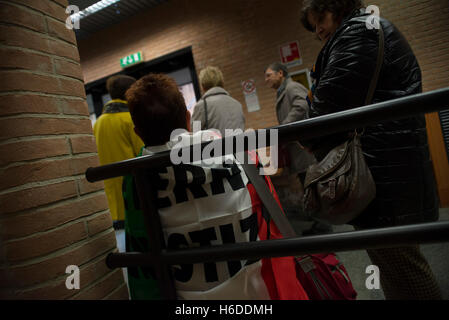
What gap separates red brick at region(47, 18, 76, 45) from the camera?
0.99 metres

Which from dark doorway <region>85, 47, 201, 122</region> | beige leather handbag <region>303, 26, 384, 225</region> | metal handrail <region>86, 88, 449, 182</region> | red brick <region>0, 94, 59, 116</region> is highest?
dark doorway <region>85, 47, 201, 122</region>

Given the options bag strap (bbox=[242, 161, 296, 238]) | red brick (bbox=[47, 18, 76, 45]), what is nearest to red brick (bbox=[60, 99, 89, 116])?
red brick (bbox=[47, 18, 76, 45])

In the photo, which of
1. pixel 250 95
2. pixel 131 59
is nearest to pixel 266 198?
pixel 250 95

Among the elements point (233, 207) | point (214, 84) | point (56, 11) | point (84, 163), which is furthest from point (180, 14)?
point (233, 207)

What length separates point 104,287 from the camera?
1.02 meters

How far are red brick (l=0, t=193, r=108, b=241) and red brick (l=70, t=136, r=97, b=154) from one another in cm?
20

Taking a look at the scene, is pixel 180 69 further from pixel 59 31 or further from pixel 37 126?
pixel 37 126

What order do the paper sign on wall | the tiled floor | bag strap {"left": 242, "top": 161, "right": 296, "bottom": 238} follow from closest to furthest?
bag strap {"left": 242, "top": 161, "right": 296, "bottom": 238} < the tiled floor < the paper sign on wall

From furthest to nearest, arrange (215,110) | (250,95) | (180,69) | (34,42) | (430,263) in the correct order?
(180,69) → (250,95) → (215,110) → (430,263) → (34,42)

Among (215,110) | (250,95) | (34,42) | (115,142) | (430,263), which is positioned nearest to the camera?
(34,42)

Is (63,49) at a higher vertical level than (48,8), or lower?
lower

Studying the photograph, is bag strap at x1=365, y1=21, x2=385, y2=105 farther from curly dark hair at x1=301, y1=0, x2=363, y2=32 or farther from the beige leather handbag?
curly dark hair at x1=301, y1=0, x2=363, y2=32

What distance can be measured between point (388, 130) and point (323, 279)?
1.89ft

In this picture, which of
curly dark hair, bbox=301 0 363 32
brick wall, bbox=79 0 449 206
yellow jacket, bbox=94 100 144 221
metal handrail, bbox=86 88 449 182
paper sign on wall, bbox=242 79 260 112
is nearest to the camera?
metal handrail, bbox=86 88 449 182
